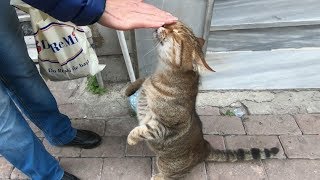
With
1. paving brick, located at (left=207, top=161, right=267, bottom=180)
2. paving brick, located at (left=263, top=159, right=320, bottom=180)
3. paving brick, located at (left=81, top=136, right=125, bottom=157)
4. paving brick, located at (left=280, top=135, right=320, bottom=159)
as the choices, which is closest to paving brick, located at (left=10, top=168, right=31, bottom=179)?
paving brick, located at (left=81, top=136, right=125, bottom=157)

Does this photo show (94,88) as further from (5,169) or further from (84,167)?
(5,169)

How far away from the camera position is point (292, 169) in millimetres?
2705

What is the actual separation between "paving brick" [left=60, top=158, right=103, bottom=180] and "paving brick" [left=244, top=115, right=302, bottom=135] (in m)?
1.34

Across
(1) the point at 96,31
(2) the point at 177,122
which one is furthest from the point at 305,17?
(1) the point at 96,31

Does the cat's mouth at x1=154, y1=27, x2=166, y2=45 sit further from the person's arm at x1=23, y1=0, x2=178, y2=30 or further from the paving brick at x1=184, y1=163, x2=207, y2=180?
the paving brick at x1=184, y1=163, x2=207, y2=180

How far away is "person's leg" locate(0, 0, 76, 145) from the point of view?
6.79 feet

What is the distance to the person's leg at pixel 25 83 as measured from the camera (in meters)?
2.07

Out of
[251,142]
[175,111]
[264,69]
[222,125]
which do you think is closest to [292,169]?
[251,142]

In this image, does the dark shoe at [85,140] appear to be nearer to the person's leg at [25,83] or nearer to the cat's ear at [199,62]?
the person's leg at [25,83]

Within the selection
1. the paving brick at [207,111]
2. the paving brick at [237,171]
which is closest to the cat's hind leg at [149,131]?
the paving brick at [237,171]

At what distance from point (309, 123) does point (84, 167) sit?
2.03 metres

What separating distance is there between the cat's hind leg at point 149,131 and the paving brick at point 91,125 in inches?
29.9

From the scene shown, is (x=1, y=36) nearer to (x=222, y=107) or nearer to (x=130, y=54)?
(x=130, y=54)

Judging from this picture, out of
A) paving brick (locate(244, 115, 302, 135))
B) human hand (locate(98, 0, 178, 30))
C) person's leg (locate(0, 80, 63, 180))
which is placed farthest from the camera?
paving brick (locate(244, 115, 302, 135))
